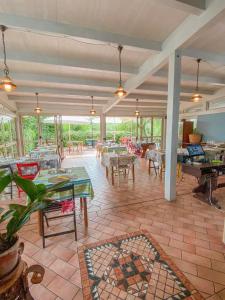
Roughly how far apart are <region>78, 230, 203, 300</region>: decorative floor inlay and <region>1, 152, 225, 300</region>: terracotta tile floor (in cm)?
9

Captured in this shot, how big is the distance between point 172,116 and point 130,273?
94.5 inches

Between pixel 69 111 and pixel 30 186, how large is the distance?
25.2 ft

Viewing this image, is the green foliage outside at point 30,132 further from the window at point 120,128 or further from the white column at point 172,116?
the white column at point 172,116

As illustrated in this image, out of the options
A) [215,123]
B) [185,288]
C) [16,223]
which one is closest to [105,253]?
[185,288]

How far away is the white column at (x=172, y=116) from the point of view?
2.75 m

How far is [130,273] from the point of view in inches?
61.0

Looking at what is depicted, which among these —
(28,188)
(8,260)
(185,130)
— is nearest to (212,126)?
(185,130)

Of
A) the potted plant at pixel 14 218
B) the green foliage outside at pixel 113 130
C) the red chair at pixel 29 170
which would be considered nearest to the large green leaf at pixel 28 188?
the potted plant at pixel 14 218

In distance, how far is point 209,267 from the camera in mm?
1620

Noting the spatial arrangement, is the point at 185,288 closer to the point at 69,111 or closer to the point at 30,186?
the point at 30,186

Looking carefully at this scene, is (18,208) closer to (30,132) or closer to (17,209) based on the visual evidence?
(17,209)

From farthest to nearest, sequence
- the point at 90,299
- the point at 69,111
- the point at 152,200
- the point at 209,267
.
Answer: the point at 69,111
the point at 152,200
the point at 209,267
the point at 90,299

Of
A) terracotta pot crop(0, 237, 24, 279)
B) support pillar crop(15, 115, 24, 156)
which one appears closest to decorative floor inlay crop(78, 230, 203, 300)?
terracotta pot crop(0, 237, 24, 279)

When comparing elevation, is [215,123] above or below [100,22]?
below
